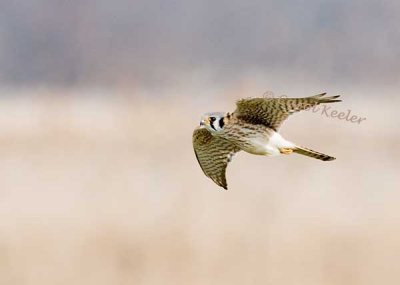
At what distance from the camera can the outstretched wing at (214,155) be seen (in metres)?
2.84

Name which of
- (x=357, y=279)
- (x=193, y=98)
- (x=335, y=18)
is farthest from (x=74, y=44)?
(x=357, y=279)

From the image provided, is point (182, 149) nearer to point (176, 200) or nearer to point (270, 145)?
point (176, 200)

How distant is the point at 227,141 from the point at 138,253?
2.45 m

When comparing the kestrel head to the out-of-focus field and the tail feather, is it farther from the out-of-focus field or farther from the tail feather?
the out-of-focus field

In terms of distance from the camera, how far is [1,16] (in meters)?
8.41

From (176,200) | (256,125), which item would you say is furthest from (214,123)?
(176,200)

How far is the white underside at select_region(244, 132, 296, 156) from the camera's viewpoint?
8.64ft

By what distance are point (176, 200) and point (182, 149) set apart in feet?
1.90

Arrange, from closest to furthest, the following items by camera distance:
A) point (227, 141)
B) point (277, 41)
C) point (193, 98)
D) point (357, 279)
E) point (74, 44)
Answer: point (227, 141), point (357, 279), point (193, 98), point (277, 41), point (74, 44)

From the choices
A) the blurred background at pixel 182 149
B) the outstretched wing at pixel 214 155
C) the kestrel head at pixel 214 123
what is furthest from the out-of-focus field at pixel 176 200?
the kestrel head at pixel 214 123

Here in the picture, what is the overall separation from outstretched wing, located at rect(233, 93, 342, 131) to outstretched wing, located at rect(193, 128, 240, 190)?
16 cm

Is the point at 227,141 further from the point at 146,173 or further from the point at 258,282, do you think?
the point at 146,173

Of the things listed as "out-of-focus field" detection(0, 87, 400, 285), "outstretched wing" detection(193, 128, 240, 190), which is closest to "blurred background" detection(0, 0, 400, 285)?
"out-of-focus field" detection(0, 87, 400, 285)

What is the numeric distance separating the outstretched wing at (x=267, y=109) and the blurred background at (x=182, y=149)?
8.02 feet
